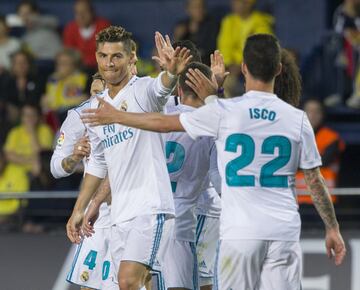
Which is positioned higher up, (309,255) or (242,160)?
(242,160)

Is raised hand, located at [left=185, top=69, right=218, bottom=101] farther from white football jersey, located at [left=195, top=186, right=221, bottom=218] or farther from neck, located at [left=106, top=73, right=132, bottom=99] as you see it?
white football jersey, located at [left=195, top=186, right=221, bottom=218]

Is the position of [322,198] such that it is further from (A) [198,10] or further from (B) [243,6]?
(A) [198,10]

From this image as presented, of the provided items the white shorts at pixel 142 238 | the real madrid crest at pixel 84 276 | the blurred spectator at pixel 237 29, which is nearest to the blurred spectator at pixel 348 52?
the blurred spectator at pixel 237 29

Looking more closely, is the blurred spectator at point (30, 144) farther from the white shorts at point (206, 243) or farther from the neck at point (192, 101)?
the neck at point (192, 101)

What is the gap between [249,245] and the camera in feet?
24.3

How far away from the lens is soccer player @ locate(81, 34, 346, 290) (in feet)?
24.3

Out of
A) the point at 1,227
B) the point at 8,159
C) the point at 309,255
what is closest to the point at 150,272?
the point at 309,255

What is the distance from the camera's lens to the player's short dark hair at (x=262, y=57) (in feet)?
24.4

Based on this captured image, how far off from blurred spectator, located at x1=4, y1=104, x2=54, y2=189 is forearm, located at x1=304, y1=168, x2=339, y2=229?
263 inches

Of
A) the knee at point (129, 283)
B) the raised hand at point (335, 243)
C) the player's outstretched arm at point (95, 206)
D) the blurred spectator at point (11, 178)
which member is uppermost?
the blurred spectator at point (11, 178)

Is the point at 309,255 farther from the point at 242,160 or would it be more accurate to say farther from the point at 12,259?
the point at 242,160

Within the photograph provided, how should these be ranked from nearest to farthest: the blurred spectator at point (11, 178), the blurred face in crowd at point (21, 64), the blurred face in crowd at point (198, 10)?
the blurred spectator at point (11, 178), the blurred face in crowd at point (198, 10), the blurred face in crowd at point (21, 64)

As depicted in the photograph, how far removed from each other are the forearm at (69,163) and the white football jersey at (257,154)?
6.02 feet

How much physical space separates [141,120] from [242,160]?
0.67 meters
